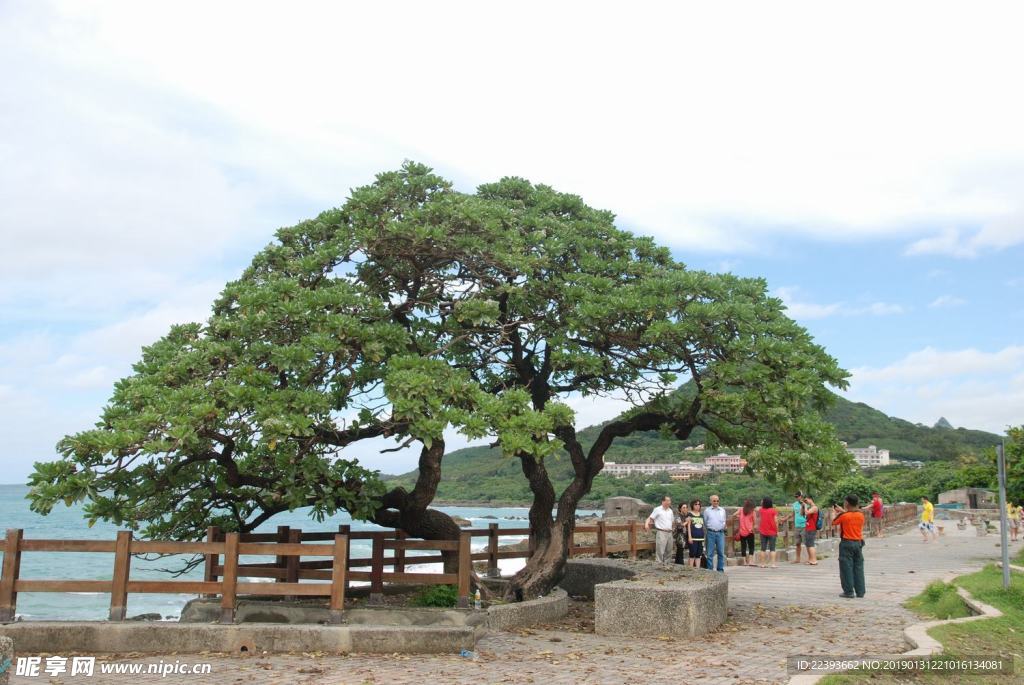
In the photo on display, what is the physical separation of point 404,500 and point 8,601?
5134 mm

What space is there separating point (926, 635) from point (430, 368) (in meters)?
6.48

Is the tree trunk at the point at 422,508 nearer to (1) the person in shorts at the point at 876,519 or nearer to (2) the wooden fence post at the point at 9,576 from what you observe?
(2) the wooden fence post at the point at 9,576

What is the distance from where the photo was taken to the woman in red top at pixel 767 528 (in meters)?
20.0

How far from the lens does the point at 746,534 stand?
68.4ft

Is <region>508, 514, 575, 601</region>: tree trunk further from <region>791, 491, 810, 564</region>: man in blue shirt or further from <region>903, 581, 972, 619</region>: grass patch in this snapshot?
<region>791, 491, 810, 564</region>: man in blue shirt

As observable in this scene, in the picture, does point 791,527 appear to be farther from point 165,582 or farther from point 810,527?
point 165,582

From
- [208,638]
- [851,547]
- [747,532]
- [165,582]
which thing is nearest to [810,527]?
[747,532]

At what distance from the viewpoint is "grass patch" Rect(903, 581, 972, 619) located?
38.3 ft

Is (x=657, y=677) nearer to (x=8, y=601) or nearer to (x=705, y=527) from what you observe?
(x=8, y=601)

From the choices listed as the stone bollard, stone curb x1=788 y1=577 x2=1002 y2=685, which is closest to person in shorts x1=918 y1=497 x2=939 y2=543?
stone curb x1=788 y1=577 x2=1002 y2=685

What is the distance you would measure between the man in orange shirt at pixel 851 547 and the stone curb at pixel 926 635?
6.19 feet

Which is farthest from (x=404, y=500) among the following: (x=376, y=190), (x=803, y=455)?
(x=803, y=455)

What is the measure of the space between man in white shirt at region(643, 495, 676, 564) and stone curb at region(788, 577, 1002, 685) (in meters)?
5.02

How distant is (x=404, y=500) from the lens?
1253cm
